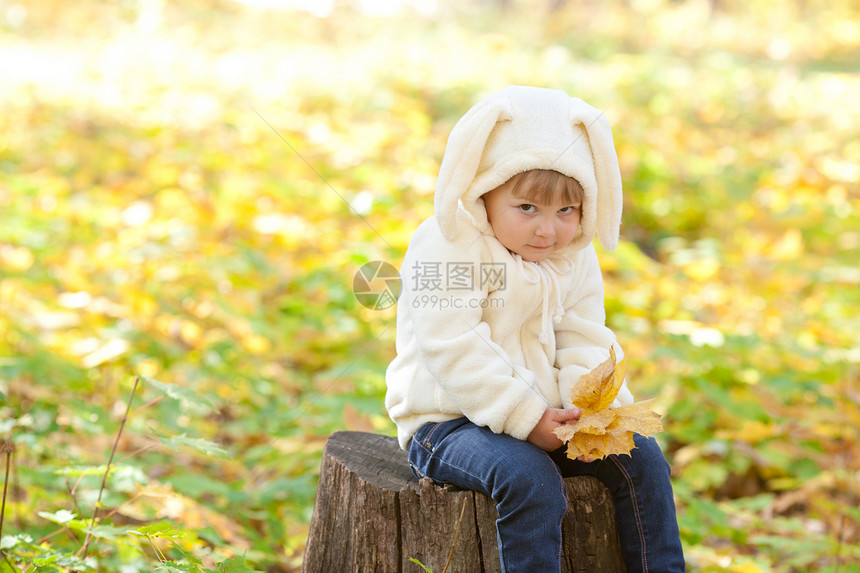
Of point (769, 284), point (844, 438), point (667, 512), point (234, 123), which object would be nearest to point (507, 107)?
point (667, 512)

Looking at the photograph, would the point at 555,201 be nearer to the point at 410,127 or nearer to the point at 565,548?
the point at 565,548

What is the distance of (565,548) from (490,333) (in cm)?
60

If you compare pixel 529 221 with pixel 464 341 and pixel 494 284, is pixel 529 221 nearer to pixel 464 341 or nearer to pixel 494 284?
pixel 494 284

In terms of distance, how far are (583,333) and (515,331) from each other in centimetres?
22

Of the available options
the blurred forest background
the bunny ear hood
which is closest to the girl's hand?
the bunny ear hood

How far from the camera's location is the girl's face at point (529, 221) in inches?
70.6

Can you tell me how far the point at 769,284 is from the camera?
5004 mm

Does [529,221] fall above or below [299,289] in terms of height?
above

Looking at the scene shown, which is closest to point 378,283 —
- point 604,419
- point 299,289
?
point 604,419

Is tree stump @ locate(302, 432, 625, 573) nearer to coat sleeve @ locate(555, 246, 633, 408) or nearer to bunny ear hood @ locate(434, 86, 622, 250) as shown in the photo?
coat sleeve @ locate(555, 246, 633, 408)

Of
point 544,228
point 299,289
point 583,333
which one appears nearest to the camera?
point 544,228

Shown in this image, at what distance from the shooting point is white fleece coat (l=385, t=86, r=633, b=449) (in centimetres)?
174

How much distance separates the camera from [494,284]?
184 centimetres

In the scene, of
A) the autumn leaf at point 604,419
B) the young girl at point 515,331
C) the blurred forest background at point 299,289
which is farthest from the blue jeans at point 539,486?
the blurred forest background at point 299,289
